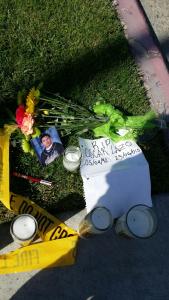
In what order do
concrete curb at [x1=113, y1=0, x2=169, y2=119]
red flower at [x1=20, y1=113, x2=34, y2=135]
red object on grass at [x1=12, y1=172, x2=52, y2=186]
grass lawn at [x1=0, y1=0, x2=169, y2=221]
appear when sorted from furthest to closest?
1. concrete curb at [x1=113, y1=0, x2=169, y2=119]
2. grass lawn at [x1=0, y1=0, x2=169, y2=221]
3. red object on grass at [x1=12, y1=172, x2=52, y2=186]
4. red flower at [x1=20, y1=113, x2=34, y2=135]

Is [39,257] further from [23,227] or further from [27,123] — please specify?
[27,123]

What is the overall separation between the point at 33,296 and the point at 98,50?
172 cm

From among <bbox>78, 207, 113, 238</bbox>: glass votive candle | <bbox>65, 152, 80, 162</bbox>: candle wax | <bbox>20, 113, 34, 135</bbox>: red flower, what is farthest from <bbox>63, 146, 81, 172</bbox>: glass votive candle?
<bbox>78, 207, 113, 238</bbox>: glass votive candle

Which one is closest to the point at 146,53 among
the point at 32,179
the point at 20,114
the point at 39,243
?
the point at 20,114

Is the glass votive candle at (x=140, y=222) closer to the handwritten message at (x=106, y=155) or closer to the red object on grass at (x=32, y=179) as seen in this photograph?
the handwritten message at (x=106, y=155)

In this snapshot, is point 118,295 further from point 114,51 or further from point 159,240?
point 114,51

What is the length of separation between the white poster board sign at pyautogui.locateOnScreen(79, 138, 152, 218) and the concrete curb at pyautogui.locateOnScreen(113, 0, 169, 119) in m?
0.47

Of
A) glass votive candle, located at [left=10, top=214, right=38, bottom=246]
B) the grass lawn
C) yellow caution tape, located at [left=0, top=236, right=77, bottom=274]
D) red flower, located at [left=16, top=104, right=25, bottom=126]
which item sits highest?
the grass lawn

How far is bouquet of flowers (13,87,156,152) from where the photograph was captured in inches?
114

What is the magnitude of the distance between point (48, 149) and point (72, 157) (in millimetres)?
157

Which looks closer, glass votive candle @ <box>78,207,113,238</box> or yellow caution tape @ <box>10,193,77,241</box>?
glass votive candle @ <box>78,207,113,238</box>

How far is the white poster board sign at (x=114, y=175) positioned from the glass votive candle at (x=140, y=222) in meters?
0.29

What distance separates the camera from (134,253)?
277 centimetres

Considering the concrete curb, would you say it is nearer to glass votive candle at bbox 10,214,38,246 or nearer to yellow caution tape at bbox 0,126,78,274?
yellow caution tape at bbox 0,126,78,274
